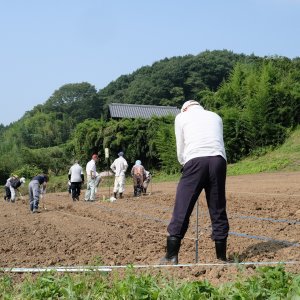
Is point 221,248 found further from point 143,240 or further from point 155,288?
point 143,240

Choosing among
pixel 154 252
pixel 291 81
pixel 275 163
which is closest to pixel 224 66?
pixel 291 81

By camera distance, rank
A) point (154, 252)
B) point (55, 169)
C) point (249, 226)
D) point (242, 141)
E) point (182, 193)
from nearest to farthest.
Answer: point (182, 193) < point (154, 252) < point (249, 226) < point (242, 141) < point (55, 169)

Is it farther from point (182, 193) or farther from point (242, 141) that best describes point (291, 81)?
point (182, 193)

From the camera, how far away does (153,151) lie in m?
34.0

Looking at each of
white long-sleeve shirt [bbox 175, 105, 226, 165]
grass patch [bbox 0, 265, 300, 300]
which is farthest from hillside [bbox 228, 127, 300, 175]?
grass patch [bbox 0, 265, 300, 300]

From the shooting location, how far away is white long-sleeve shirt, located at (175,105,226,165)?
475 cm

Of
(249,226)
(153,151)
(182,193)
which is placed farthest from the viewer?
(153,151)

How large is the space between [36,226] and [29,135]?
172ft

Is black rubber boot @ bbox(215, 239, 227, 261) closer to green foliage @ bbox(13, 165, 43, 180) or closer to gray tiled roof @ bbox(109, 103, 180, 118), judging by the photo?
green foliage @ bbox(13, 165, 43, 180)

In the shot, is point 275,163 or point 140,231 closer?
point 140,231

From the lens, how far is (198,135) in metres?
4.79

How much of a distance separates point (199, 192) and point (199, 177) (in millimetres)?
152

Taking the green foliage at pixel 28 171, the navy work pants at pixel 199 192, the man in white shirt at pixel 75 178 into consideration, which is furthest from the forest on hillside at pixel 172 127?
the navy work pants at pixel 199 192

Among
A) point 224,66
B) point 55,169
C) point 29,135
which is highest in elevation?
point 224,66
